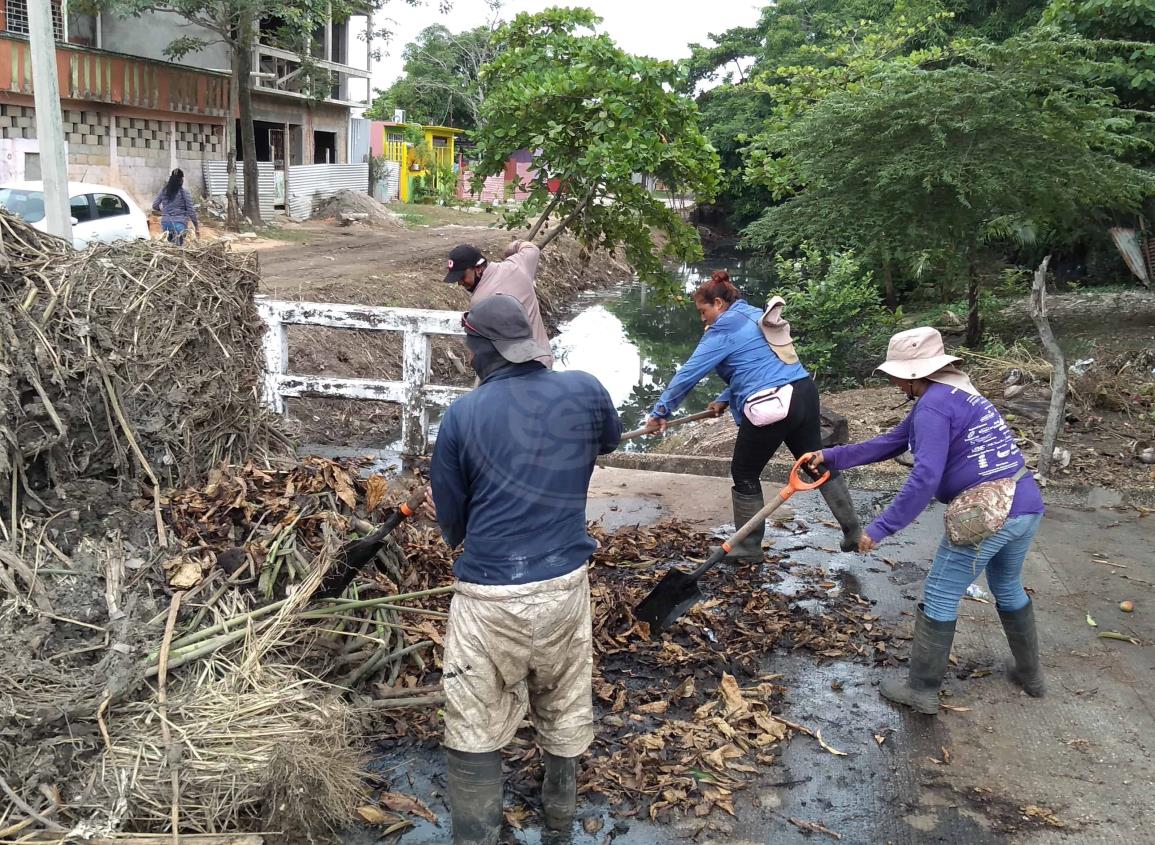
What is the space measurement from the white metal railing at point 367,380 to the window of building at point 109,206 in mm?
8354

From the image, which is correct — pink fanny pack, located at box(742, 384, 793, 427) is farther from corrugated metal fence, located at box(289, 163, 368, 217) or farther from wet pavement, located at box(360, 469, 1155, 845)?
corrugated metal fence, located at box(289, 163, 368, 217)

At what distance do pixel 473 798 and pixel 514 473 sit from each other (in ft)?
3.66

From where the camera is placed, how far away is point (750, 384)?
5.97 metres

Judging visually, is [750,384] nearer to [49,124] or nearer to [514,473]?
[514,473]

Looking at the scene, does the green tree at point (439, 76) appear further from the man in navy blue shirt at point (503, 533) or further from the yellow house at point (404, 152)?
the man in navy blue shirt at point (503, 533)

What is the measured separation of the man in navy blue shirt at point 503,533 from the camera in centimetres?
334

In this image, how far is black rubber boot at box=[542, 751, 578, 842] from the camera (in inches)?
142

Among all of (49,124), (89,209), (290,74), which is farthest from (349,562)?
(290,74)

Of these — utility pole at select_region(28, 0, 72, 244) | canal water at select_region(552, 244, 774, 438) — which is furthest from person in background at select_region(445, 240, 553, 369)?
utility pole at select_region(28, 0, 72, 244)

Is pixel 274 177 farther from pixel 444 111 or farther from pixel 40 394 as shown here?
pixel 40 394

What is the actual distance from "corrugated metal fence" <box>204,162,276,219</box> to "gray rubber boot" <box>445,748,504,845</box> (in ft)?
84.0

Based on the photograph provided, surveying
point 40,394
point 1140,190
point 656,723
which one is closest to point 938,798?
point 656,723

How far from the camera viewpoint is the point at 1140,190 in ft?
42.3

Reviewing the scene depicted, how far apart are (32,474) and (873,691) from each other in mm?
3918
